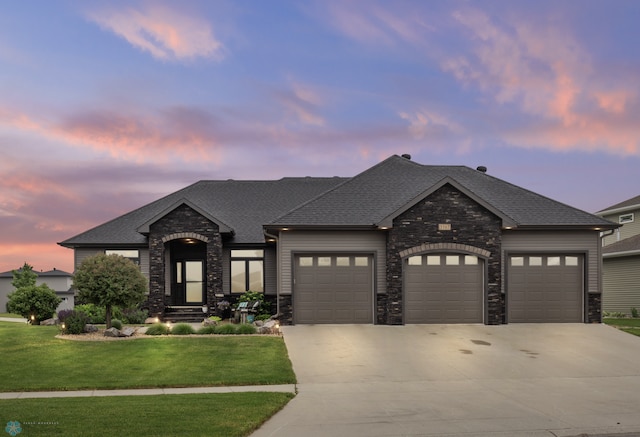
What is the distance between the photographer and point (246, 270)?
26.5 metres

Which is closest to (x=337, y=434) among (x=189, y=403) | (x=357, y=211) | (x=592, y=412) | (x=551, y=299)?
(x=189, y=403)

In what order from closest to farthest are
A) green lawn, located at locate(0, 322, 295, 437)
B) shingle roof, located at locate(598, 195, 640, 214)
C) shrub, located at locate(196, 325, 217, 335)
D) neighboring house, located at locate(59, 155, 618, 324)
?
green lawn, located at locate(0, 322, 295, 437), shrub, located at locate(196, 325, 217, 335), neighboring house, located at locate(59, 155, 618, 324), shingle roof, located at locate(598, 195, 640, 214)

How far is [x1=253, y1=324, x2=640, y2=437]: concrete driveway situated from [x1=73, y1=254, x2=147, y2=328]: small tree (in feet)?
20.0

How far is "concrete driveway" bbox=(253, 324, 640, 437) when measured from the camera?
9.16 meters

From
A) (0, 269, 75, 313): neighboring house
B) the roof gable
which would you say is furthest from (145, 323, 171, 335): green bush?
(0, 269, 75, 313): neighboring house

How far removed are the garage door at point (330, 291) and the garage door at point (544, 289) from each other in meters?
5.94

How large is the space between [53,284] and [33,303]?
41479mm

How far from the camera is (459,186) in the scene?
21.5 meters

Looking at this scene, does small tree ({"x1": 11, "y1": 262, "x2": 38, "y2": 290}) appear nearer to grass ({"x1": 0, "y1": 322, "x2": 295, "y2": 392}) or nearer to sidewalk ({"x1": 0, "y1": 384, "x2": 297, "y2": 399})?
grass ({"x1": 0, "y1": 322, "x2": 295, "y2": 392})

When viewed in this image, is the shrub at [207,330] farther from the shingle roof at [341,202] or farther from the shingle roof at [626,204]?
the shingle roof at [626,204]

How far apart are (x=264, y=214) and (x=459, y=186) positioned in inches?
440

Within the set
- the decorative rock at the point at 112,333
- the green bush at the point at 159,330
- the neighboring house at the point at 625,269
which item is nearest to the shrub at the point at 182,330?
the green bush at the point at 159,330

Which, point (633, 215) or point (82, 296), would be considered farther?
point (633, 215)

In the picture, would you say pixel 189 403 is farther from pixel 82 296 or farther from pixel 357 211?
pixel 357 211
